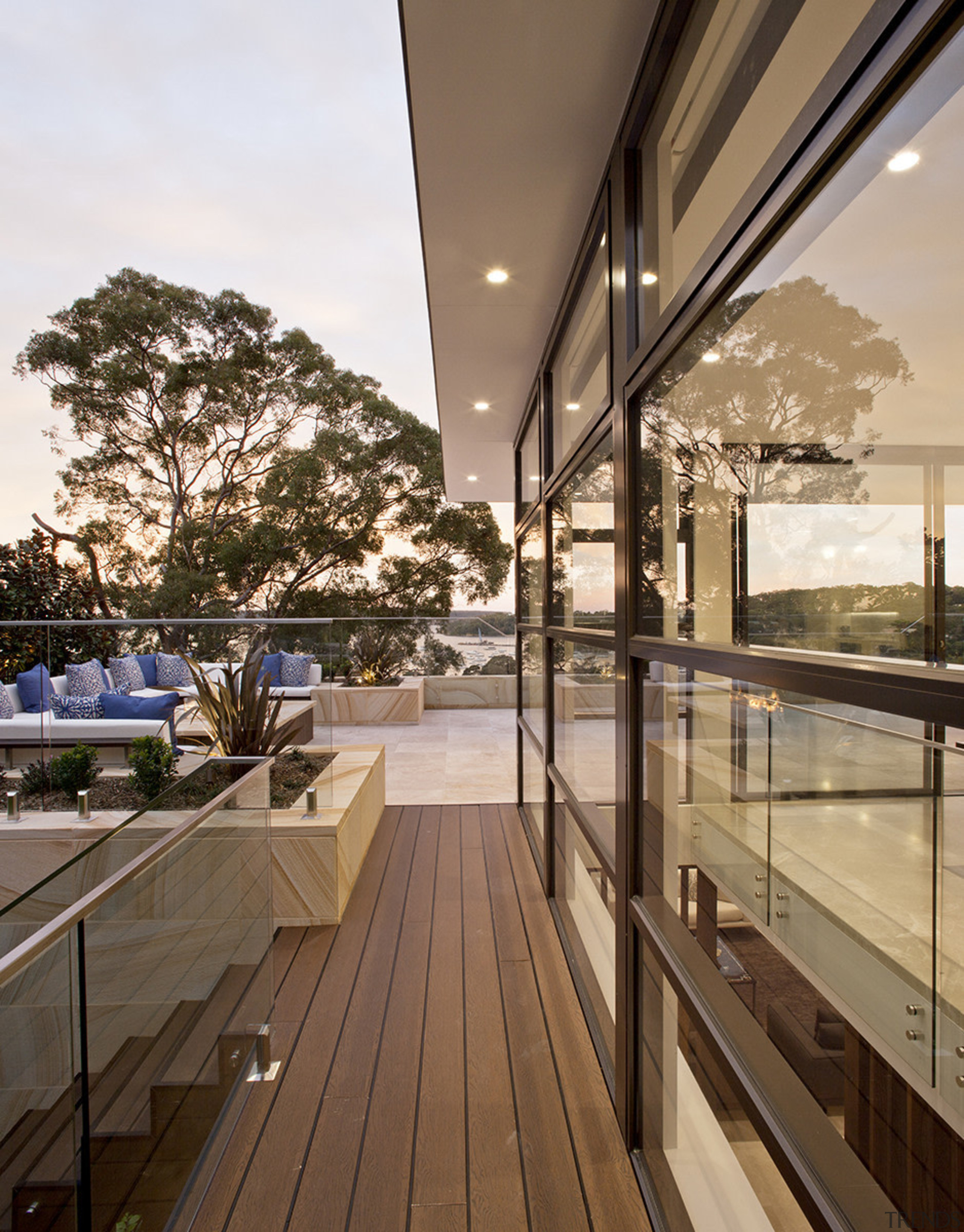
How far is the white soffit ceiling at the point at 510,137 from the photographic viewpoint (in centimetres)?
130

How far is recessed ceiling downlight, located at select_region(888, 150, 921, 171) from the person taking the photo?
543 mm

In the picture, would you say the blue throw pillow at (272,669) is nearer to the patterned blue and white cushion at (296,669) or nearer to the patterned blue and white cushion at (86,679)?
the patterned blue and white cushion at (296,669)

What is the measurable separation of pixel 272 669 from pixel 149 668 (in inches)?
33.3

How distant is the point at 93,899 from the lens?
3.25 feet

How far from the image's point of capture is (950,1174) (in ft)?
1.78

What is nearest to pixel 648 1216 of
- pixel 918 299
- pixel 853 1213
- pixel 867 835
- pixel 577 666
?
pixel 853 1213

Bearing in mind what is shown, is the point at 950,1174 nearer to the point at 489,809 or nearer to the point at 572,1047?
the point at 572,1047

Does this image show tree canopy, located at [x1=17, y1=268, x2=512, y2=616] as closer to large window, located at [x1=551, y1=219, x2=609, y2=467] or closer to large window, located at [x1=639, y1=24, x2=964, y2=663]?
large window, located at [x1=551, y1=219, x2=609, y2=467]

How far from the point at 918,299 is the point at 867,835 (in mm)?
450

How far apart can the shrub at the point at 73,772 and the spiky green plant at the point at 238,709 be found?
0.72 meters

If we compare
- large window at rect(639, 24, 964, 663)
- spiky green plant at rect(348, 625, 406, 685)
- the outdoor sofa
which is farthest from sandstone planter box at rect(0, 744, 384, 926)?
spiky green plant at rect(348, 625, 406, 685)

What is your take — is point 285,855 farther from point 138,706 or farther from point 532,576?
point 532,576

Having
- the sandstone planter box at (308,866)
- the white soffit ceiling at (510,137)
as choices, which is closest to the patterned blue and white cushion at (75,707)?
the sandstone planter box at (308,866)

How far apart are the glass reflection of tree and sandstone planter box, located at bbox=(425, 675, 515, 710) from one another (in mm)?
8027
